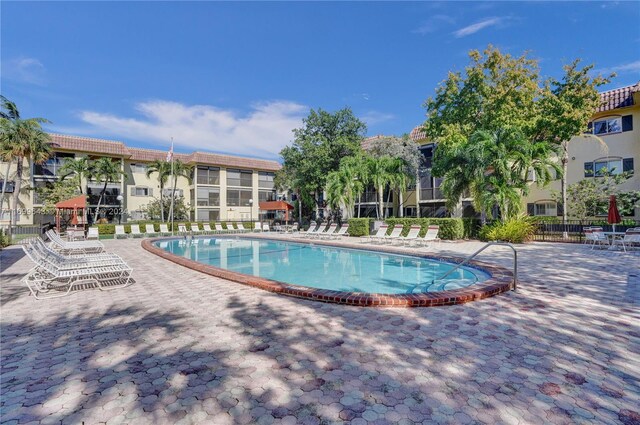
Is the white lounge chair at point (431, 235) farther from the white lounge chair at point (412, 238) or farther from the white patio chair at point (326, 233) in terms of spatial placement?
the white patio chair at point (326, 233)

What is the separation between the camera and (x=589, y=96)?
18.9 m

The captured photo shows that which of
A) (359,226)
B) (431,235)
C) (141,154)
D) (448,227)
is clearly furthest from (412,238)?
(141,154)

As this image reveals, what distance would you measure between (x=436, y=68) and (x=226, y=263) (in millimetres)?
19189

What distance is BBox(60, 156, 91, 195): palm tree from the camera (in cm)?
2950

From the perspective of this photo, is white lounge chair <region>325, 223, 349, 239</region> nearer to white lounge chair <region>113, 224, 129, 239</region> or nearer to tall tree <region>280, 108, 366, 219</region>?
tall tree <region>280, 108, 366, 219</region>

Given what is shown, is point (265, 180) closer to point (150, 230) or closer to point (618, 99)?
point (150, 230)

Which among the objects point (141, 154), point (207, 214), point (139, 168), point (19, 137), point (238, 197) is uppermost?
point (141, 154)

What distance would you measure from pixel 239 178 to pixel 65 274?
120 feet

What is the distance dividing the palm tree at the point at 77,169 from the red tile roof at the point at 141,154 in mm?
2473

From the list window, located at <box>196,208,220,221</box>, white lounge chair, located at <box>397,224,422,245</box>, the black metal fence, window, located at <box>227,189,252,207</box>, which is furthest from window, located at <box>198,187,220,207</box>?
the black metal fence

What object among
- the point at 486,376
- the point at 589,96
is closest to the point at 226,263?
the point at 486,376

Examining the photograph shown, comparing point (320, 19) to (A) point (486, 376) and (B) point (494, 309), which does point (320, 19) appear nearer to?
(B) point (494, 309)

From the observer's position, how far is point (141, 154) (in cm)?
3722

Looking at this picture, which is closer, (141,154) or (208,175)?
(141,154)
